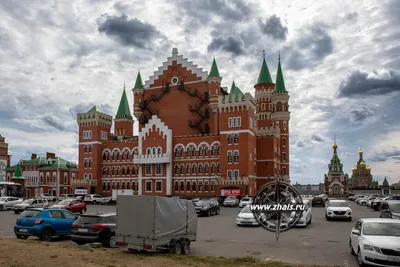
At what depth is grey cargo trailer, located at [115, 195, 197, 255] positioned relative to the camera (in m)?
14.0

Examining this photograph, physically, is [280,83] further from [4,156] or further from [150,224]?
[150,224]

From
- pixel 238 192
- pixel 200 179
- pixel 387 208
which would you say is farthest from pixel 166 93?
pixel 387 208

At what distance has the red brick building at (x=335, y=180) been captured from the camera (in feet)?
393

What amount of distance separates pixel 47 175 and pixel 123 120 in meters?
22.3

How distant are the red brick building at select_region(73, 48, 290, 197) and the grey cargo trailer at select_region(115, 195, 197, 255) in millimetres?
50561

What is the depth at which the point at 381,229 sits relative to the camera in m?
13.7

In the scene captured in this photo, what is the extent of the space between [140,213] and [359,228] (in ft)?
25.2

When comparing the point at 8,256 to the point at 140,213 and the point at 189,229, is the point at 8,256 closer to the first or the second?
the point at 140,213

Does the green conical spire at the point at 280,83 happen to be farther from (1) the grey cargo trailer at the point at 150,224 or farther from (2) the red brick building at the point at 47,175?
(1) the grey cargo trailer at the point at 150,224

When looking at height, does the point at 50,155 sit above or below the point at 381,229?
above

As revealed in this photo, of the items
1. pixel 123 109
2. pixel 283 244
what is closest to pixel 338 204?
pixel 283 244

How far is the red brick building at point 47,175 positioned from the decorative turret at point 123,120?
1536 centimetres

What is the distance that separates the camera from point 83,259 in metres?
13.0

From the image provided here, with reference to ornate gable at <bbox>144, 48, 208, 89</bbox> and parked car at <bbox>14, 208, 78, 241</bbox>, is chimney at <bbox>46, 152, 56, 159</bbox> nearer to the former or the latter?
ornate gable at <bbox>144, 48, 208, 89</bbox>
